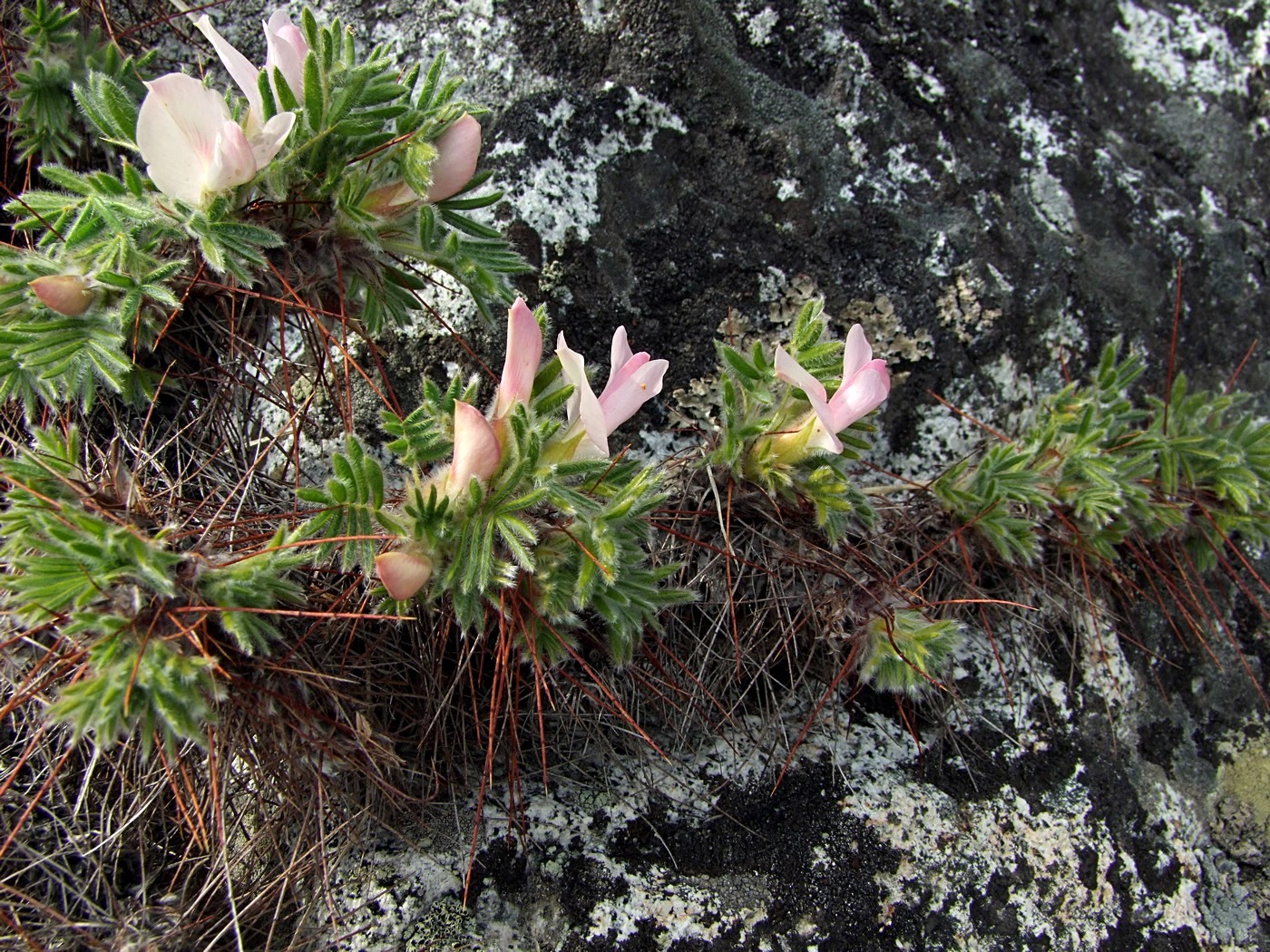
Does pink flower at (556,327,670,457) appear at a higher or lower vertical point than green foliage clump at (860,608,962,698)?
higher

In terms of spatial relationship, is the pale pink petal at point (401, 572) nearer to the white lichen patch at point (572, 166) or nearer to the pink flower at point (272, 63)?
the pink flower at point (272, 63)

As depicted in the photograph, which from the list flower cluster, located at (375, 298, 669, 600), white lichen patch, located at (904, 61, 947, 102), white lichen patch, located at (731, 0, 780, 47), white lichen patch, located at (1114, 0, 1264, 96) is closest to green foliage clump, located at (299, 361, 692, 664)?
flower cluster, located at (375, 298, 669, 600)

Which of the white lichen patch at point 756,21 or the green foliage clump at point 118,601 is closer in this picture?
the green foliage clump at point 118,601

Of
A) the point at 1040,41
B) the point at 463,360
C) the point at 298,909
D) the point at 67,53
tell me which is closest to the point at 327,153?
the point at 463,360

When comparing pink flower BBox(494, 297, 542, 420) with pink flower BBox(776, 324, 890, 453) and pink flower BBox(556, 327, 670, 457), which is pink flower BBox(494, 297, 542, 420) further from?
pink flower BBox(776, 324, 890, 453)

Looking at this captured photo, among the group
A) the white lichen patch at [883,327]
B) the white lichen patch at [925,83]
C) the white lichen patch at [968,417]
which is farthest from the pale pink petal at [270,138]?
the white lichen patch at [925,83]

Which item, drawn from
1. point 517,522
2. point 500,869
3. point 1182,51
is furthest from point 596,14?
point 1182,51

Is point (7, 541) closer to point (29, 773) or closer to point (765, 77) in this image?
point (29, 773)
